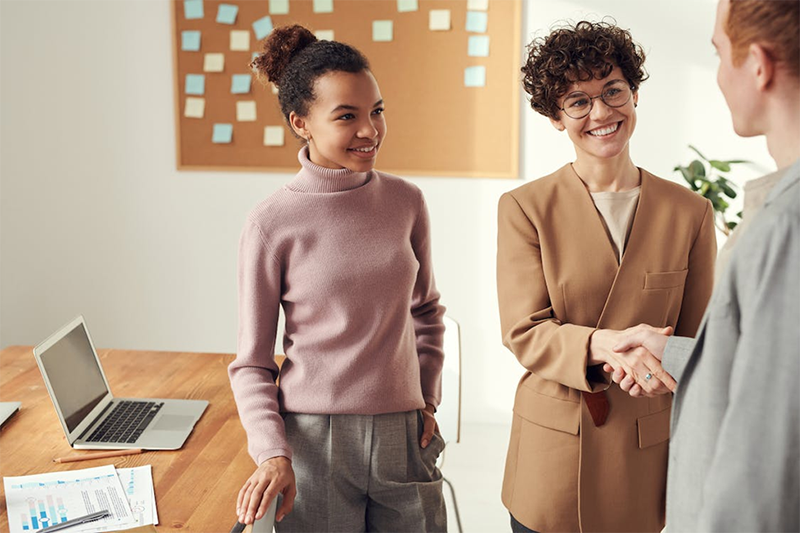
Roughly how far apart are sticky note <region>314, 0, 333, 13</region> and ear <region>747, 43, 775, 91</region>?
8.63ft

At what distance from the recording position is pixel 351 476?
1389 mm

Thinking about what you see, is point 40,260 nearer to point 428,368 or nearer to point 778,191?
point 428,368

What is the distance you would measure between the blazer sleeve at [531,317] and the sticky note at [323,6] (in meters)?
2.03

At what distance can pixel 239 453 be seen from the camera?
5.26 ft

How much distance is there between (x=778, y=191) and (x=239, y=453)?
46.7 inches

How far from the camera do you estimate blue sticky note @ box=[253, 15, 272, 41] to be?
3297 millimetres

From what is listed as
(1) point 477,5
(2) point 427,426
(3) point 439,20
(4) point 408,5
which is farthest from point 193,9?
(2) point 427,426

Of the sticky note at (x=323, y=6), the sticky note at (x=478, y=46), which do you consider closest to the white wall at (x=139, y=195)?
the sticky note at (x=478, y=46)

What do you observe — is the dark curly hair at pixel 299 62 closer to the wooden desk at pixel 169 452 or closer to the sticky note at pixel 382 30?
the wooden desk at pixel 169 452

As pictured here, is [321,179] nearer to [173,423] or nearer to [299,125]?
[299,125]

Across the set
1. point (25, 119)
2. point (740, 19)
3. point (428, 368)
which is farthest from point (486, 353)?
point (740, 19)

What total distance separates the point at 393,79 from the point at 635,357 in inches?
86.4

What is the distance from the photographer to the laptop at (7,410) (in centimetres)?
175

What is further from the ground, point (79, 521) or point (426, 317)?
point (426, 317)
